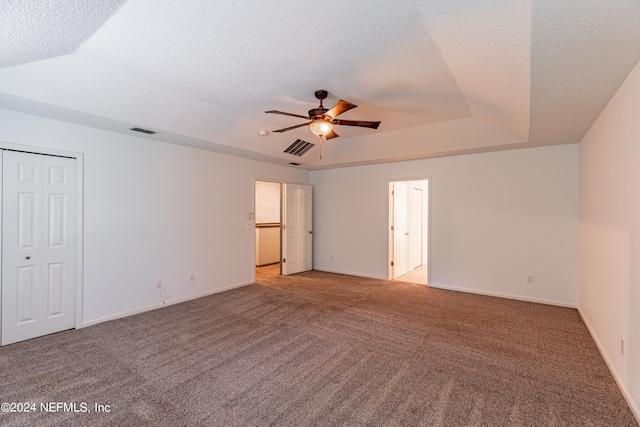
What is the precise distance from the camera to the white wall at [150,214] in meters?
3.66

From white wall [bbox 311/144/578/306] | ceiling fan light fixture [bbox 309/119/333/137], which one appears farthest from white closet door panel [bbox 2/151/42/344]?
white wall [bbox 311/144/578/306]

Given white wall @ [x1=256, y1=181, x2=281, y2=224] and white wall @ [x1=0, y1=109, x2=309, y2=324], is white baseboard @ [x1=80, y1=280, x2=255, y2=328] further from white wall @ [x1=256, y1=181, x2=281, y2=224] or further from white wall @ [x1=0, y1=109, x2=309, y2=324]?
white wall @ [x1=256, y1=181, x2=281, y2=224]

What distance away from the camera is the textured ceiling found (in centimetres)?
186

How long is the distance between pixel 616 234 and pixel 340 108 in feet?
8.81

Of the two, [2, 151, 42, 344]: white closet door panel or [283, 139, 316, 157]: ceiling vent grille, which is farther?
[283, 139, 316, 157]: ceiling vent grille

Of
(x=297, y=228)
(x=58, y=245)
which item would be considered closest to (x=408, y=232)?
(x=297, y=228)

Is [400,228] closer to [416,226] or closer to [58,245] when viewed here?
[416,226]

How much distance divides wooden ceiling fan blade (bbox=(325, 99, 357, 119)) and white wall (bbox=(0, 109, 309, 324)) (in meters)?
2.74

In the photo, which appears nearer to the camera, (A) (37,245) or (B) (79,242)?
(A) (37,245)

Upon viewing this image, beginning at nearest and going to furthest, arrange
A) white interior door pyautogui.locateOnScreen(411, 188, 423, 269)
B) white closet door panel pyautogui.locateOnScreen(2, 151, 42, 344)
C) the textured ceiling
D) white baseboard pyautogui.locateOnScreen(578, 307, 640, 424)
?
the textured ceiling
white baseboard pyautogui.locateOnScreen(578, 307, 640, 424)
white closet door panel pyautogui.locateOnScreen(2, 151, 42, 344)
white interior door pyautogui.locateOnScreen(411, 188, 423, 269)

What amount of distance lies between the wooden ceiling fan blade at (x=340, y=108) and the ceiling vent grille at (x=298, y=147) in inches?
93.1

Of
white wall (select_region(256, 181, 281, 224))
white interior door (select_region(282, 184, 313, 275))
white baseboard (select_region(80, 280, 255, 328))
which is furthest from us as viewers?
white wall (select_region(256, 181, 281, 224))

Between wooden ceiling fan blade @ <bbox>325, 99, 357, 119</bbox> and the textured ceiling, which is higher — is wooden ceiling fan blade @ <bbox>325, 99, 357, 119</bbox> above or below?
below

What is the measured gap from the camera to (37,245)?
131 inches
